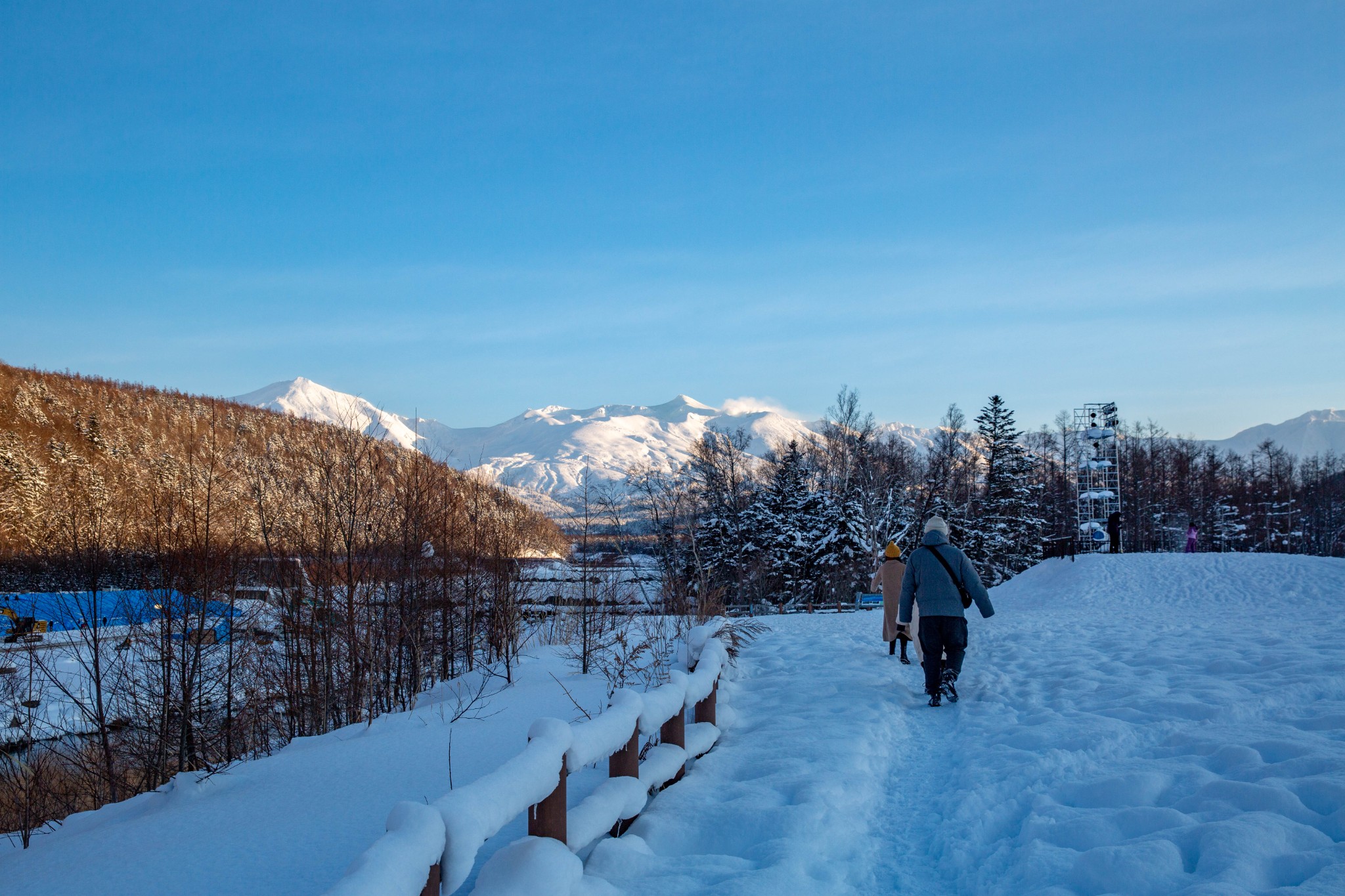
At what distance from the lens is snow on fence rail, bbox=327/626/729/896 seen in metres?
2.34

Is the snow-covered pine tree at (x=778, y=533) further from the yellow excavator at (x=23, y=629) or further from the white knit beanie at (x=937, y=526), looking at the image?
the white knit beanie at (x=937, y=526)

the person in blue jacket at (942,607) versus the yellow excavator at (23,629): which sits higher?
the person in blue jacket at (942,607)

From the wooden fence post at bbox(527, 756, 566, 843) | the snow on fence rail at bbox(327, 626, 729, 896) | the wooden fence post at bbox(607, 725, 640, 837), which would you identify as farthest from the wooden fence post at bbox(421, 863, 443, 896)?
the wooden fence post at bbox(607, 725, 640, 837)

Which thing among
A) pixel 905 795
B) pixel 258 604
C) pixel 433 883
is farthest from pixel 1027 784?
pixel 258 604

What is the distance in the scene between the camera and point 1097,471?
36125 mm

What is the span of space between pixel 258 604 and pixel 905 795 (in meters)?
9.98

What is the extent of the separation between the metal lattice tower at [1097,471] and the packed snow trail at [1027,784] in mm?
27420

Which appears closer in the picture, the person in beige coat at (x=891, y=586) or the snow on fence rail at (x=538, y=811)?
the snow on fence rail at (x=538, y=811)

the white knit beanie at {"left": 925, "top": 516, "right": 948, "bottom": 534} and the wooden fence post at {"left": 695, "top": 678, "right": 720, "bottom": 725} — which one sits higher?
the white knit beanie at {"left": 925, "top": 516, "right": 948, "bottom": 534}

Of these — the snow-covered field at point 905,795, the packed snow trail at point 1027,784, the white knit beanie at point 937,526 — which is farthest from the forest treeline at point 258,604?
the white knit beanie at point 937,526

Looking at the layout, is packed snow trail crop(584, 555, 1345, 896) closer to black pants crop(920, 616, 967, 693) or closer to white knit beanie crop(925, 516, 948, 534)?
black pants crop(920, 616, 967, 693)

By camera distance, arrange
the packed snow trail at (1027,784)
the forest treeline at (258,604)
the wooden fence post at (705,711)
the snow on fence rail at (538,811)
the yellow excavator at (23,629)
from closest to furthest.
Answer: the snow on fence rail at (538,811), the packed snow trail at (1027,784), the wooden fence post at (705,711), the forest treeline at (258,604), the yellow excavator at (23,629)

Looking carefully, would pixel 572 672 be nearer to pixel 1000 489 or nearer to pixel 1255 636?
pixel 1255 636

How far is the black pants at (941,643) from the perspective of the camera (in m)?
7.58
